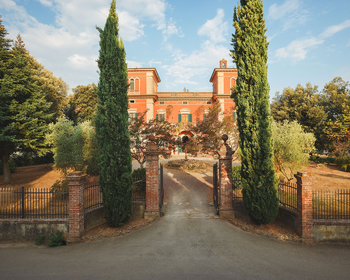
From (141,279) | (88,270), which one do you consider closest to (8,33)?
(88,270)

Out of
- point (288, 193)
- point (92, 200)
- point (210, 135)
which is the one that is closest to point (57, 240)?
point (92, 200)

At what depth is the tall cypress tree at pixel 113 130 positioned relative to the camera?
22.5ft

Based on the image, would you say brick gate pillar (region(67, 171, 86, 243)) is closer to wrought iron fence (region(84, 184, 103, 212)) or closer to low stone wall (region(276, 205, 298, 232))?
wrought iron fence (region(84, 184, 103, 212))

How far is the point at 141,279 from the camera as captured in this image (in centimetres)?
438

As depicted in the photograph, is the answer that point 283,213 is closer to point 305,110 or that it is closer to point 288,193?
point 288,193

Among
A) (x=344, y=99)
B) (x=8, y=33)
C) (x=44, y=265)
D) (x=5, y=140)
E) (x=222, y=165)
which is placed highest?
(x=8, y=33)

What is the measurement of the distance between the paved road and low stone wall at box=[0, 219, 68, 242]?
1.34 feet

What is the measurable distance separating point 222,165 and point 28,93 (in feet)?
50.1

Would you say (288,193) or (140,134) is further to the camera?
(140,134)

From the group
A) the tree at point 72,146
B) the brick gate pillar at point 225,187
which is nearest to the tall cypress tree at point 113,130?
the brick gate pillar at point 225,187

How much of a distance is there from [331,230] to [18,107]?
18404 mm

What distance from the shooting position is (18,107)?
12688 mm

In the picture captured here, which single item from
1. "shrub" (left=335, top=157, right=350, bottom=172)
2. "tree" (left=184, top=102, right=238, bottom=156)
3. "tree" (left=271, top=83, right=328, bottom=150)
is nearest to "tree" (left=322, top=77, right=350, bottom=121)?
"tree" (left=271, top=83, right=328, bottom=150)

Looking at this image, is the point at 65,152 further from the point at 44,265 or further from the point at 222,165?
the point at 222,165
